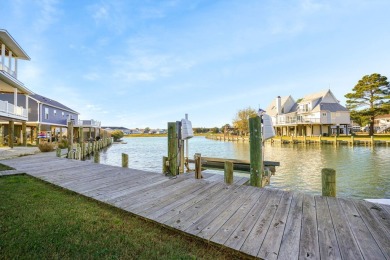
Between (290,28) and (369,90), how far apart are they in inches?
1495

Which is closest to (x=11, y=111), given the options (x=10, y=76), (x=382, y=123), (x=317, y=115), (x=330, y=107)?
(x=10, y=76)

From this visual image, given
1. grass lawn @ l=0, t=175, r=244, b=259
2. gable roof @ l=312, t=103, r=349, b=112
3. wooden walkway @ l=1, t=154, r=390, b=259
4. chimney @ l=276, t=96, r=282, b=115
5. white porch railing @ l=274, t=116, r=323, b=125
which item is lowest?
grass lawn @ l=0, t=175, r=244, b=259

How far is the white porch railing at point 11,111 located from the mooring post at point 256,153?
64.7 feet

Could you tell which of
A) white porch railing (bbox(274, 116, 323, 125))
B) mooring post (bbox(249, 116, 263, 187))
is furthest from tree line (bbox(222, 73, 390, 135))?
mooring post (bbox(249, 116, 263, 187))

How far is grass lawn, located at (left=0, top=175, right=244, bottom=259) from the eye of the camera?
8.27 feet

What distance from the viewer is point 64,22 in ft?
47.1

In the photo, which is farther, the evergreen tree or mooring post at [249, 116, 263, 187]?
the evergreen tree

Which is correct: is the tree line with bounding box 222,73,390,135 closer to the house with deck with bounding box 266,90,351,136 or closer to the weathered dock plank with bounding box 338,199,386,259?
the house with deck with bounding box 266,90,351,136

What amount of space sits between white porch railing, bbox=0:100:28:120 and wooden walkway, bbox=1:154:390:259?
16109mm

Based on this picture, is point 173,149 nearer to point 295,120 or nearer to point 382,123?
point 295,120

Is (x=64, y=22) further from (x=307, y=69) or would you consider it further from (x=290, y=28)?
(x=307, y=69)

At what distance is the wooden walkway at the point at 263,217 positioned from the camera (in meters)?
2.52

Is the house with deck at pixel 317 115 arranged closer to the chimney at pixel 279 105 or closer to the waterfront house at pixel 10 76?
the chimney at pixel 279 105

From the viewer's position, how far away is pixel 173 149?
7.00 meters
